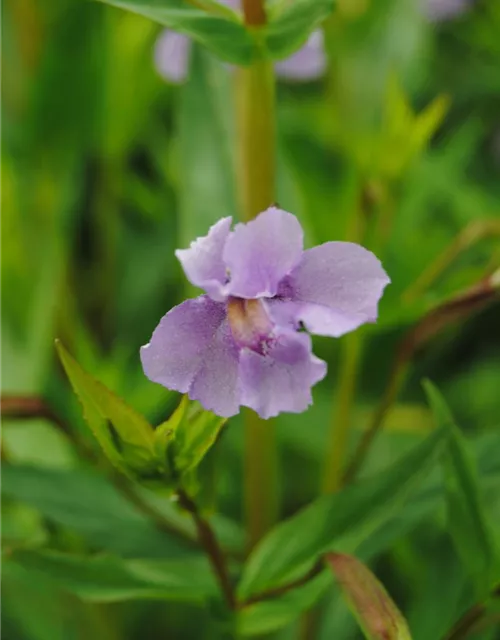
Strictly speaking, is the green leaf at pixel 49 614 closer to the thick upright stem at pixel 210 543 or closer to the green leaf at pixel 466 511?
the thick upright stem at pixel 210 543

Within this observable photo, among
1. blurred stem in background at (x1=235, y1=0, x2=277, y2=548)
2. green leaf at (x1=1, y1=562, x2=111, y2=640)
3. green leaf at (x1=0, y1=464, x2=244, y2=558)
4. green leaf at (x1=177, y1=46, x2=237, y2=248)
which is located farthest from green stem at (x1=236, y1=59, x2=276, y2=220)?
green leaf at (x1=1, y1=562, x2=111, y2=640)

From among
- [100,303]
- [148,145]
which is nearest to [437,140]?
[148,145]

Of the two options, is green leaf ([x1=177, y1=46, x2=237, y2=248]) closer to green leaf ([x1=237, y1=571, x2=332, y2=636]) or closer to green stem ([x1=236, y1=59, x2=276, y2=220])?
green stem ([x1=236, y1=59, x2=276, y2=220])

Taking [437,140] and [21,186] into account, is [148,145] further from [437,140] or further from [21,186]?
[437,140]

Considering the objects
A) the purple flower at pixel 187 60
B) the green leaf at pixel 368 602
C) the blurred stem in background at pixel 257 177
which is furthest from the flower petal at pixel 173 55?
the green leaf at pixel 368 602

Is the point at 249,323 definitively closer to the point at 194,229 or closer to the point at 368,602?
the point at 368,602
